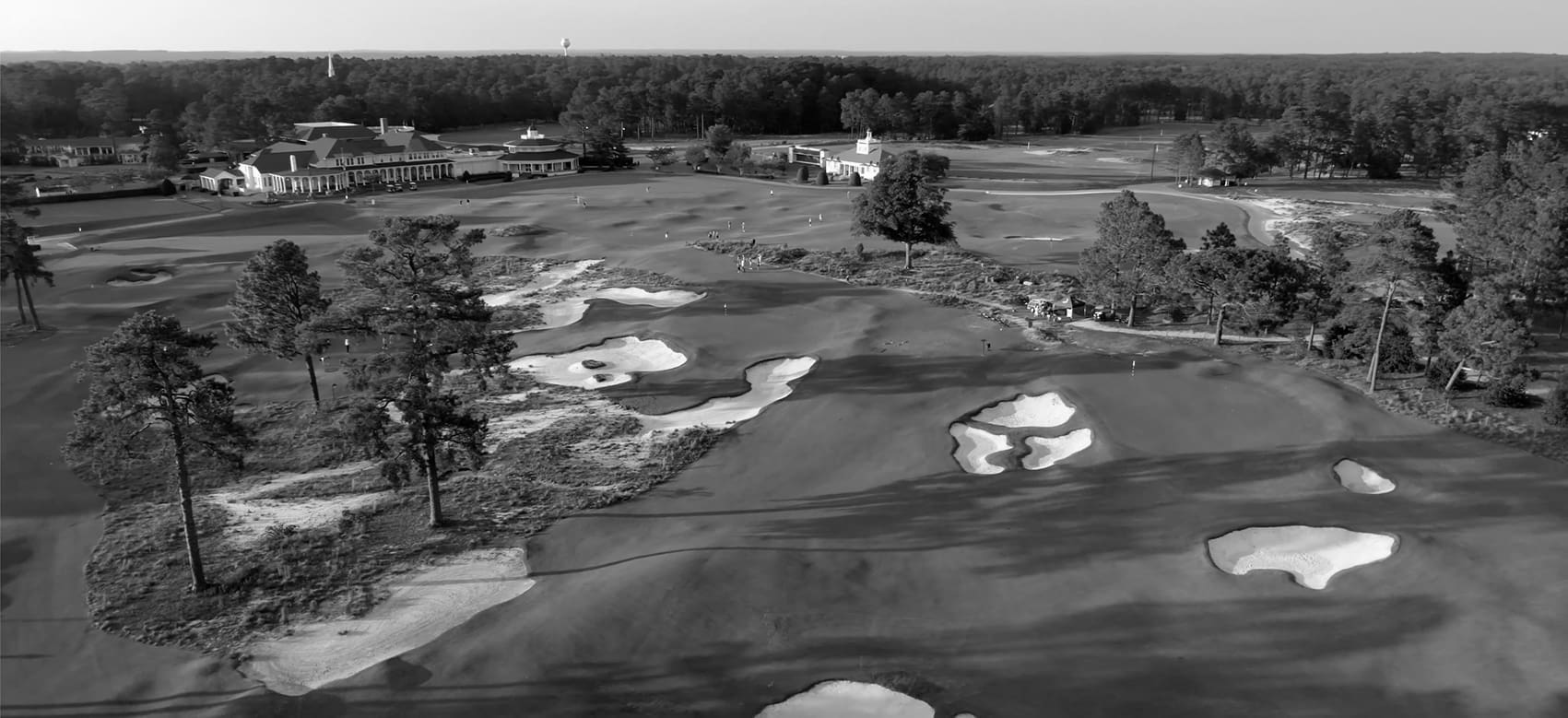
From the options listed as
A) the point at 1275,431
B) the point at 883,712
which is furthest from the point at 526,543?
the point at 1275,431

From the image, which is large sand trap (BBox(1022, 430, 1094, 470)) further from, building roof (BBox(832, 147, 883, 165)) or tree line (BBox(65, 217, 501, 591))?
building roof (BBox(832, 147, 883, 165))

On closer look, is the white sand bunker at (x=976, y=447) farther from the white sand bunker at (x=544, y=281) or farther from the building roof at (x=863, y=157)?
the building roof at (x=863, y=157)

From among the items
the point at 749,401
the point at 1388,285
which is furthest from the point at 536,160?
the point at 1388,285

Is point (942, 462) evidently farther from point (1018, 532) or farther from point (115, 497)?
point (115, 497)

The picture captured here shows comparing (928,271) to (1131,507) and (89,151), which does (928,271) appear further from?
(89,151)

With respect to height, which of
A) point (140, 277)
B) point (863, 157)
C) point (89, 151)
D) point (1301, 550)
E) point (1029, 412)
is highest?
point (863, 157)

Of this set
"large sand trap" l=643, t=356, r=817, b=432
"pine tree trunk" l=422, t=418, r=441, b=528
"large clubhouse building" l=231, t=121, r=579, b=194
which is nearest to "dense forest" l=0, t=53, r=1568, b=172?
"large clubhouse building" l=231, t=121, r=579, b=194
